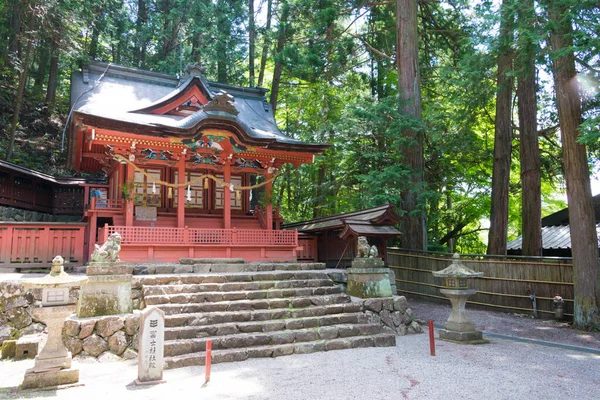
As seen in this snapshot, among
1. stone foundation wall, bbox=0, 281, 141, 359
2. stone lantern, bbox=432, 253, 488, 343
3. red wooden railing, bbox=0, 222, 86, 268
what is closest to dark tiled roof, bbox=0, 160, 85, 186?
red wooden railing, bbox=0, 222, 86, 268

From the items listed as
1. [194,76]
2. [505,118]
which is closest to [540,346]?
[505,118]

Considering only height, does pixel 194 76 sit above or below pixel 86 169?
above

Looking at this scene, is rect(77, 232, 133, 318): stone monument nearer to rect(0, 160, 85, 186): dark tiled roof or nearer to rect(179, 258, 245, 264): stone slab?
rect(179, 258, 245, 264): stone slab

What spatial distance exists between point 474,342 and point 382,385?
3.45 meters

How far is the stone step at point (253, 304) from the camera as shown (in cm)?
757

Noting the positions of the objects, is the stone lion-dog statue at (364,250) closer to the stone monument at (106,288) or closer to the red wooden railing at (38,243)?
the stone monument at (106,288)

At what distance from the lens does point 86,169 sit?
15.6 m

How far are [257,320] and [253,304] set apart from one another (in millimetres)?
406

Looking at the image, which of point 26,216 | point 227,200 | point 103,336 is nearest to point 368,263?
point 227,200

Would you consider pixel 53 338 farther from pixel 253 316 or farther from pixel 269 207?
pixel 269 207

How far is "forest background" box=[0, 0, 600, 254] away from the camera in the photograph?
11.0m

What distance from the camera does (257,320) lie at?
781 centimetres

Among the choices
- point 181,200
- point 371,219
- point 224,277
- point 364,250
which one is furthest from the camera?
point 181,200

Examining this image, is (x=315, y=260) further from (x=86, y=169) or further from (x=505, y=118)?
(x=86, y=169)
